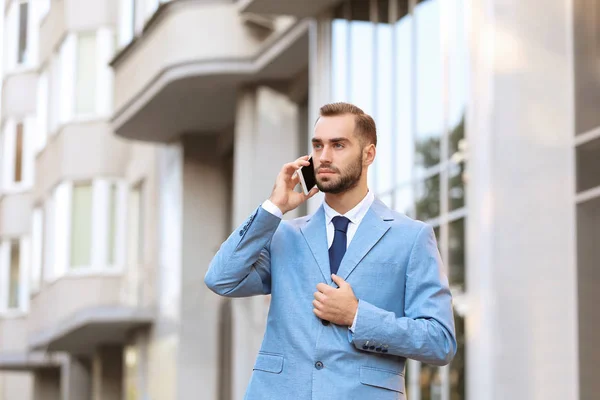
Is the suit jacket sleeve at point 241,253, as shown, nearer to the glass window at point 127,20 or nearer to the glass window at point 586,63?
the glass window at point 586,63

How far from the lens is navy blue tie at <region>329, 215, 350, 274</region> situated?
4.61m

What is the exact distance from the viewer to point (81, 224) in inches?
1033

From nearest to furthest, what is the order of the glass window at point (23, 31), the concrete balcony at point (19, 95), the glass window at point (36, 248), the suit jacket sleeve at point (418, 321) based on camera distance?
the suit jacket sleeve at point (418, 321), the glass window at point (36, 248), the concrete balcony at point (19, 95), the glass window at point (23, 31)

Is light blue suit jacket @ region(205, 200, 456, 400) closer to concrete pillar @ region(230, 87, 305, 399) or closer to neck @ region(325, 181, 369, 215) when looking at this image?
neck @ region(325, 181, 369, 215)

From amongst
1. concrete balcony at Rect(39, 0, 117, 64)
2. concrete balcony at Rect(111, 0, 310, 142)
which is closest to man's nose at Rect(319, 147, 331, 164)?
concrete balcony at Rect(111, 0, 310, 142)

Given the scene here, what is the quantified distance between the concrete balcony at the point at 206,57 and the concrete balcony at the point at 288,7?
0.82m

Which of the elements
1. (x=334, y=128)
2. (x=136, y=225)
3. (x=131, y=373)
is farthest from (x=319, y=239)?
(x=136, y=225)

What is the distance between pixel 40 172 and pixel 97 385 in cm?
492

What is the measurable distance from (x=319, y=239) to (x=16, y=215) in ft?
105

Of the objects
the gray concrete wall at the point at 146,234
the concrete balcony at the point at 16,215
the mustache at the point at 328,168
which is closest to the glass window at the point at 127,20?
the gray concrete wall at the point at 146,234

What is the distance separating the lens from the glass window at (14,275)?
36062mm

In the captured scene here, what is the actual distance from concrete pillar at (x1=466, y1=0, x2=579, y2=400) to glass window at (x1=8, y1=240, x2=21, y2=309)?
90.6 feet

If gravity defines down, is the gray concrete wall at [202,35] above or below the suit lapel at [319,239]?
above

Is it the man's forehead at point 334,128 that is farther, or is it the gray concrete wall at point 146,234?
the gray concrete wall at point 146,234
